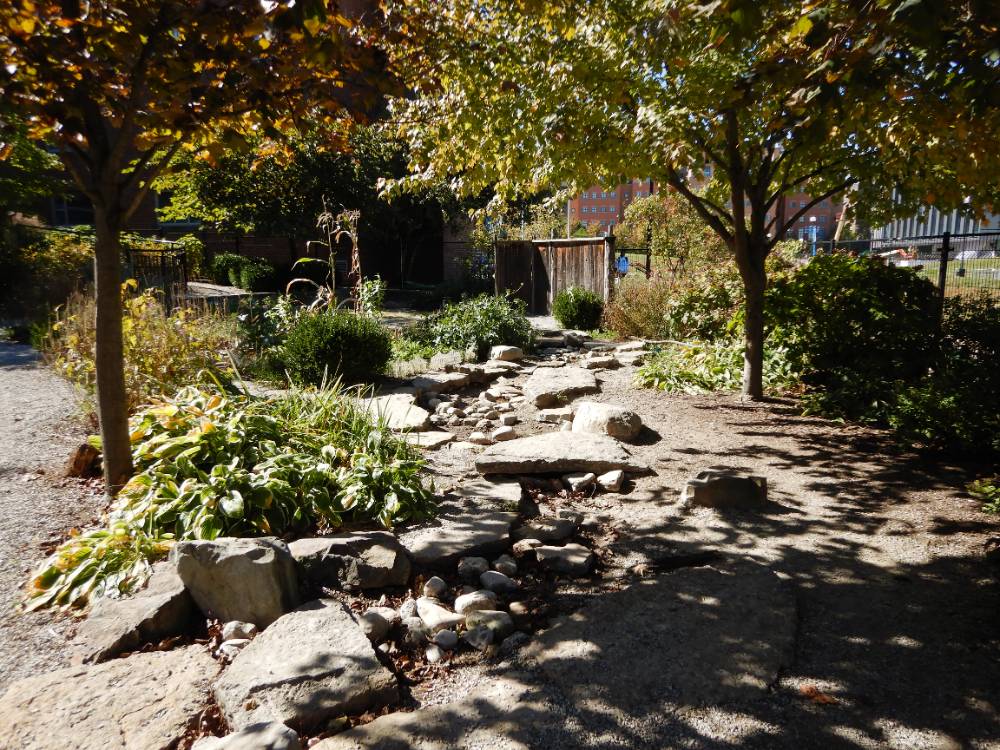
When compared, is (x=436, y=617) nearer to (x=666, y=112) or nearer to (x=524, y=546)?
(x=524, y=546)

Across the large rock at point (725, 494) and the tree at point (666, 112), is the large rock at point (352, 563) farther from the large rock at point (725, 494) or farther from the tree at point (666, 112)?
the tree at point (666, 112)

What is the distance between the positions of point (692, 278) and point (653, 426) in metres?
5.48

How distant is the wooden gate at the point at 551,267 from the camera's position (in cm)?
1549

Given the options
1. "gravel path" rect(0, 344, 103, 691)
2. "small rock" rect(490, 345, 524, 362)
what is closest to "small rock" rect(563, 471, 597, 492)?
"gravel path" rect(0, 344, 103, 691)

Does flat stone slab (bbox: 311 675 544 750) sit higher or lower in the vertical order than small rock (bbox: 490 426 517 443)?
lower

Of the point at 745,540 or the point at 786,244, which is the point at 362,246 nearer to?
the point at 786,244

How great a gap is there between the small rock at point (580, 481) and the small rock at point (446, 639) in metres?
2.19

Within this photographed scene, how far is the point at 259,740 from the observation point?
2.39 meters

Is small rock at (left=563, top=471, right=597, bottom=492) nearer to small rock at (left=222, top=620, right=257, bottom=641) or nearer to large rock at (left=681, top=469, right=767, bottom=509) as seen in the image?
large rock at (left=681, top=469, right=767, bottom=509)

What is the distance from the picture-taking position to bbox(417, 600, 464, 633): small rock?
132 inches

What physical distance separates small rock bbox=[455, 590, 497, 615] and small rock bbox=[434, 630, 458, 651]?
0.22 metres

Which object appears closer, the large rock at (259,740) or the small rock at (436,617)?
the large rock at (259,740)

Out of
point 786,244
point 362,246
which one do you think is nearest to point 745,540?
point 786,244

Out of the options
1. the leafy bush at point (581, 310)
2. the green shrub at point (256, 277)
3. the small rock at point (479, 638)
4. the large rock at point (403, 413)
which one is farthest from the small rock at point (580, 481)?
the green shrub at point (256, 277)
